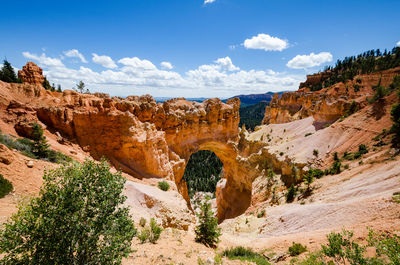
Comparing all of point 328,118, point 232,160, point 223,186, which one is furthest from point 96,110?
point 328,118

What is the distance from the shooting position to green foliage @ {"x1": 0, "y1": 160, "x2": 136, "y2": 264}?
4.86 m

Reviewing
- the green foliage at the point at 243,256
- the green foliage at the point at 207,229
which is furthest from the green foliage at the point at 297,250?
the green foliage at the point at 207,229

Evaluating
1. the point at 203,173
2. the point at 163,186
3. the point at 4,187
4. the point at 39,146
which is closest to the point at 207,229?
the point at 163,186

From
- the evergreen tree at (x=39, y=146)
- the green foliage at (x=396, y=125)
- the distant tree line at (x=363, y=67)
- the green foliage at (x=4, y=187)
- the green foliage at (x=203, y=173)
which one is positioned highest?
the distant tree line at (x=363, y=67)

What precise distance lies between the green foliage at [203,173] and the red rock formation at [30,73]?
46511mm

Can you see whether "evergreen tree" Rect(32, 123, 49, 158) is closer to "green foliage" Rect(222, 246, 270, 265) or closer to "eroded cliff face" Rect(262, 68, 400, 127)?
"green foliage" Rect(222, 246, 270, 265)

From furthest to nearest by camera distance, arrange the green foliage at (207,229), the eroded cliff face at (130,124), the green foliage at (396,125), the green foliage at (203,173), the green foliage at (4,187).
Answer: the green foliage at (203,173) → the green foliage at (396,125) → the eroded cliff face at (130,124) → the green foliage at (207,229) → the green foliage at (4,187)

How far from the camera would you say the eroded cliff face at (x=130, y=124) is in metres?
18.0

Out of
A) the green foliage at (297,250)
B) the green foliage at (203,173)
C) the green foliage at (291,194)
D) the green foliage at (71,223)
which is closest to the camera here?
the green foliage at (71,223)

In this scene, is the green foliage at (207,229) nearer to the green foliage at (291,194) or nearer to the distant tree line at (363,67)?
the green foliage at (291,194)

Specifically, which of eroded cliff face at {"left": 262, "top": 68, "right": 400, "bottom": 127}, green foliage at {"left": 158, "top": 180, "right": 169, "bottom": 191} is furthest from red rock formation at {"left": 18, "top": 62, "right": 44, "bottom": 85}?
eroded cliff face at {"left": 262, "top": 68, "right": 400, "bottom": 127}

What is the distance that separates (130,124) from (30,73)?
1599 cm

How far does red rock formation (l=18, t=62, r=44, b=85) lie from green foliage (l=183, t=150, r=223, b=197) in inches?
1831

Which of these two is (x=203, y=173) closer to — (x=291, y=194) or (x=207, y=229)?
(x=291, y=194)
